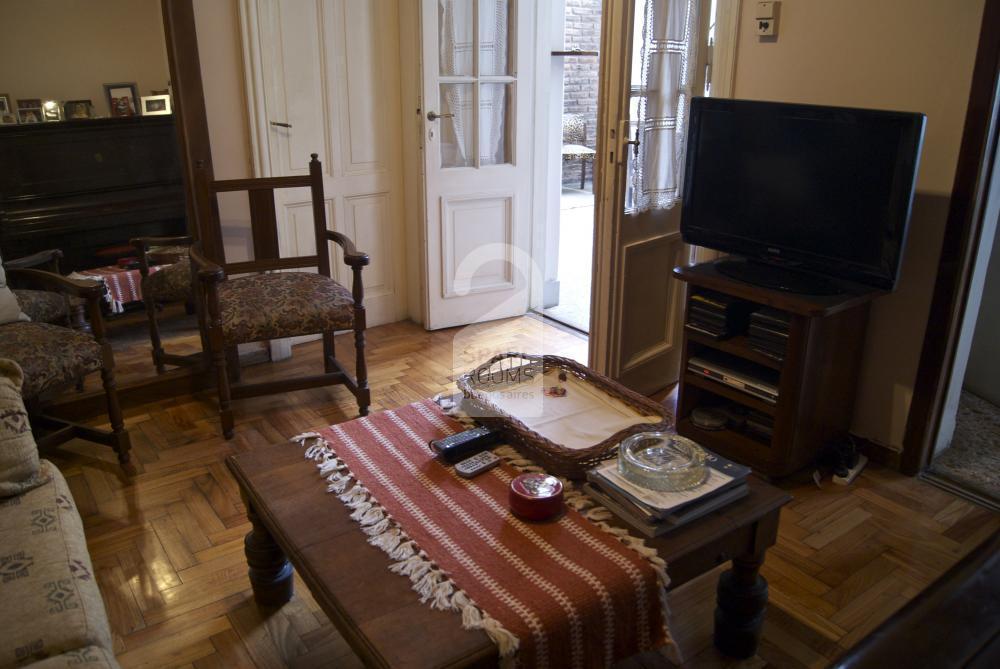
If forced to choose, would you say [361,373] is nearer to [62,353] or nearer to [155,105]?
[62,353]

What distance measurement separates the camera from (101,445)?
2.82 m

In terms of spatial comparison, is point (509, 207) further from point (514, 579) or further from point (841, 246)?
point (514, 579)

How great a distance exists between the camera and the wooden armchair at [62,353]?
7.68 ft

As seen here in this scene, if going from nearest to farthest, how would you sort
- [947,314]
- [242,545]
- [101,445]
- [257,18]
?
[242,545] → [947,314] → [101,445] → [257,18]

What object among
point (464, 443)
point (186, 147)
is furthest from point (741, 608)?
point (186, 147)

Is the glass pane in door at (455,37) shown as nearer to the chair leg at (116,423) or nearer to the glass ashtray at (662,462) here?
the chair leg at (116,423)

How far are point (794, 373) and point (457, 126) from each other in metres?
2.00

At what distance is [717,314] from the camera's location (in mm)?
2605

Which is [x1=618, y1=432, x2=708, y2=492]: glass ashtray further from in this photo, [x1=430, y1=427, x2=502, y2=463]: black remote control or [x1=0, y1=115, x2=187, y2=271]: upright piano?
[x1=0, y1=115, x2=187, y2=271]: upright piano

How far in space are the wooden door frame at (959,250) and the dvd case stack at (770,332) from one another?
18.6 inches

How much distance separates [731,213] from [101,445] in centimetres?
235

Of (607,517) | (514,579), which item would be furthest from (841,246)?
(514,579)

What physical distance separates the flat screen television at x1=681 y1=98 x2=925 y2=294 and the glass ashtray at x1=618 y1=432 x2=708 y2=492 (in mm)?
949

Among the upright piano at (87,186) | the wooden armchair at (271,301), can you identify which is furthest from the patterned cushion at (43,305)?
the wooden armchair at (271,301)
